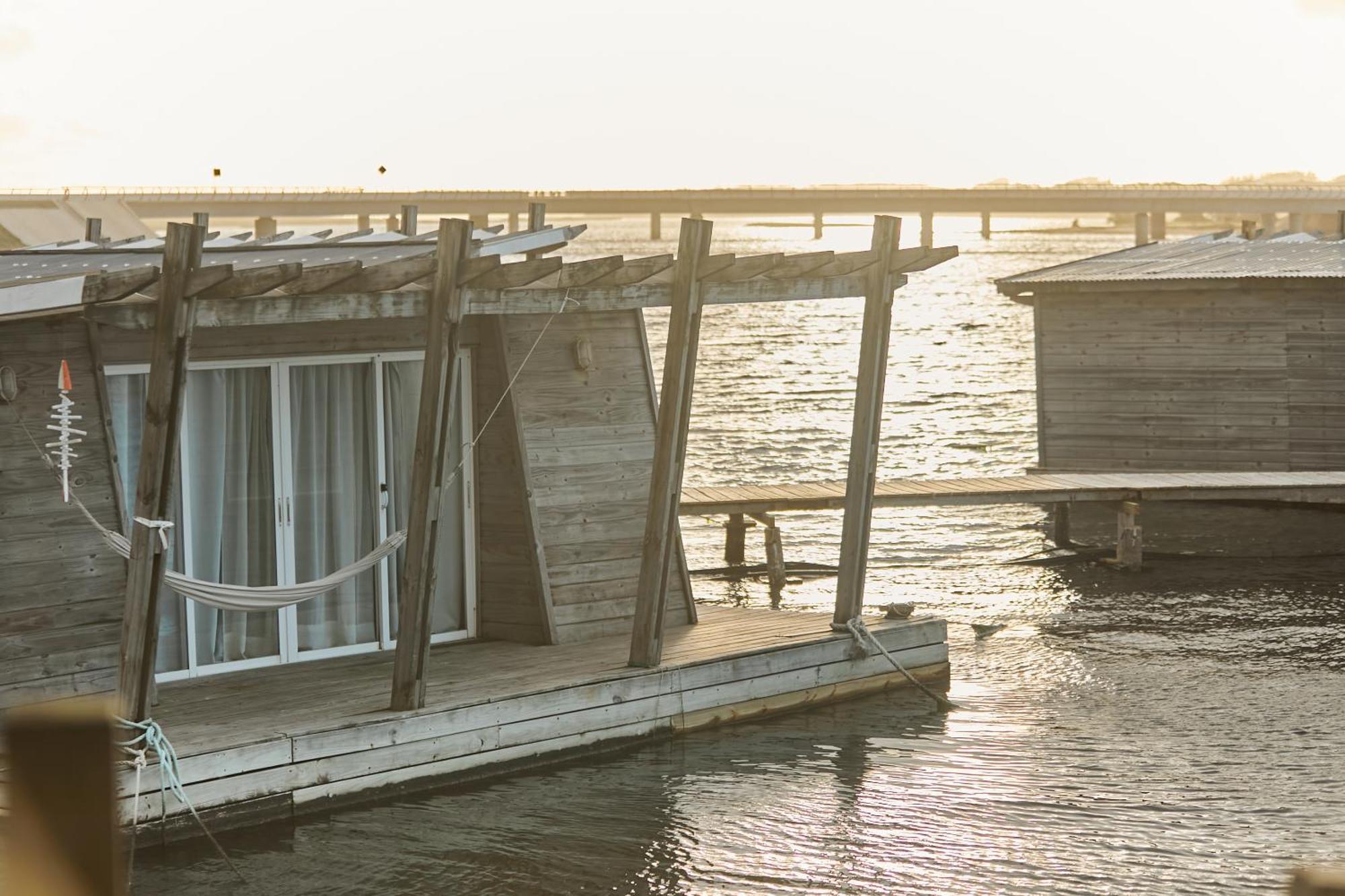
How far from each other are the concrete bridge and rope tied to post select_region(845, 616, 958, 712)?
107549 millimetres

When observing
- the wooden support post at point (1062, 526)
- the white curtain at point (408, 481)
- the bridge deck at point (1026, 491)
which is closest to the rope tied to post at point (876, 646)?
the white curtain at point (408, 481)

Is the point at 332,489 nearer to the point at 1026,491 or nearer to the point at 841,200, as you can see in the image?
the point at 1026,491

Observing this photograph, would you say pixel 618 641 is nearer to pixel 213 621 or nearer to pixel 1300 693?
pixel 213 621

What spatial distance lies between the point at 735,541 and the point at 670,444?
845 centimetres

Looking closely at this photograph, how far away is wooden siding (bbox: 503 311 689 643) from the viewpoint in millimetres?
10758

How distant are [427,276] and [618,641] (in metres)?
3.28

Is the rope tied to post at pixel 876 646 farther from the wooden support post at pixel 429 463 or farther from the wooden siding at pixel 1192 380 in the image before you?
the wooden siding at pixel 1192 380

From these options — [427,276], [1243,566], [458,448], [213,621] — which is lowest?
[1243,566]

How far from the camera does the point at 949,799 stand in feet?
29.4

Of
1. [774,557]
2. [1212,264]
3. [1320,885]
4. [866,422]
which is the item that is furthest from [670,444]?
[1212,264]

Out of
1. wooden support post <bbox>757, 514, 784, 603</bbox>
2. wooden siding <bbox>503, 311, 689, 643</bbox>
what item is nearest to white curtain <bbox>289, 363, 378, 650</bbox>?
wooden siding <bbox>503, 311, 689, 643</bbox>

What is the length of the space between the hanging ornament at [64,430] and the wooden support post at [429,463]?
Answer: 186 centimetres

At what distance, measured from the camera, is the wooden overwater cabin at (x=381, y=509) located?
8.23 m

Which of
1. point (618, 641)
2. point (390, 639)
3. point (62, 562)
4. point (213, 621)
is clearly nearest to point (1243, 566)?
point (618, 641)
